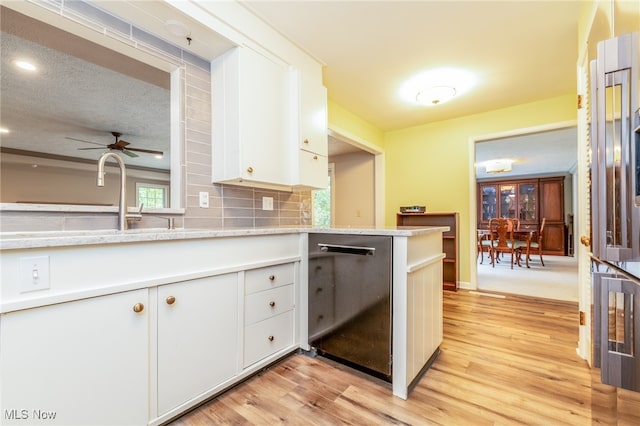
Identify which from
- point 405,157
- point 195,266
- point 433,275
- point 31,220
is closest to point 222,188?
point 195,266

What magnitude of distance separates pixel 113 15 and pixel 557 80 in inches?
150

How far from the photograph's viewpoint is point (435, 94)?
279cm

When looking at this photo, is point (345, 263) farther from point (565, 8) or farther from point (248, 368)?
point (565, 8)

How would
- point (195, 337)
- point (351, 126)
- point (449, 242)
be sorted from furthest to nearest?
point (449, 242), point (351, 126), point (195, 337)

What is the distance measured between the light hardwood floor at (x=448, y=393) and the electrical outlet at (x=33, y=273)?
2.87 feet

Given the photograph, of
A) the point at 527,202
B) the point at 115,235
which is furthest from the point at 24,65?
the point at 527,202

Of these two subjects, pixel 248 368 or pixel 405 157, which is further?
pixel 405 157

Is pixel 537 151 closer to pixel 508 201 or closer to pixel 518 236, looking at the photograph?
pixel 518 236

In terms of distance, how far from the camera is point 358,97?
3.21 metres

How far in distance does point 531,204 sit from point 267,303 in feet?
29.9

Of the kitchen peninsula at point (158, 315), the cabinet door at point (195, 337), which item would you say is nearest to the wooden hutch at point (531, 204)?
the kitchen peninsula at point (158, 315)

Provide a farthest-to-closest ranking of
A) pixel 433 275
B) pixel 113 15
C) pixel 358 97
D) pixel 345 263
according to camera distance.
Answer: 1. pixel 358 97
2. pixel 433 275
3. pixel 345 263
4. pixel 113 15

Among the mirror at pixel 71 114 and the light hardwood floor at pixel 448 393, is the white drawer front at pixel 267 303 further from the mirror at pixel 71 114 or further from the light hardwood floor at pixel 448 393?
the mirror at pixel 71 114

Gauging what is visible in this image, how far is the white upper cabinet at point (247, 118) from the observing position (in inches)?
71.3
